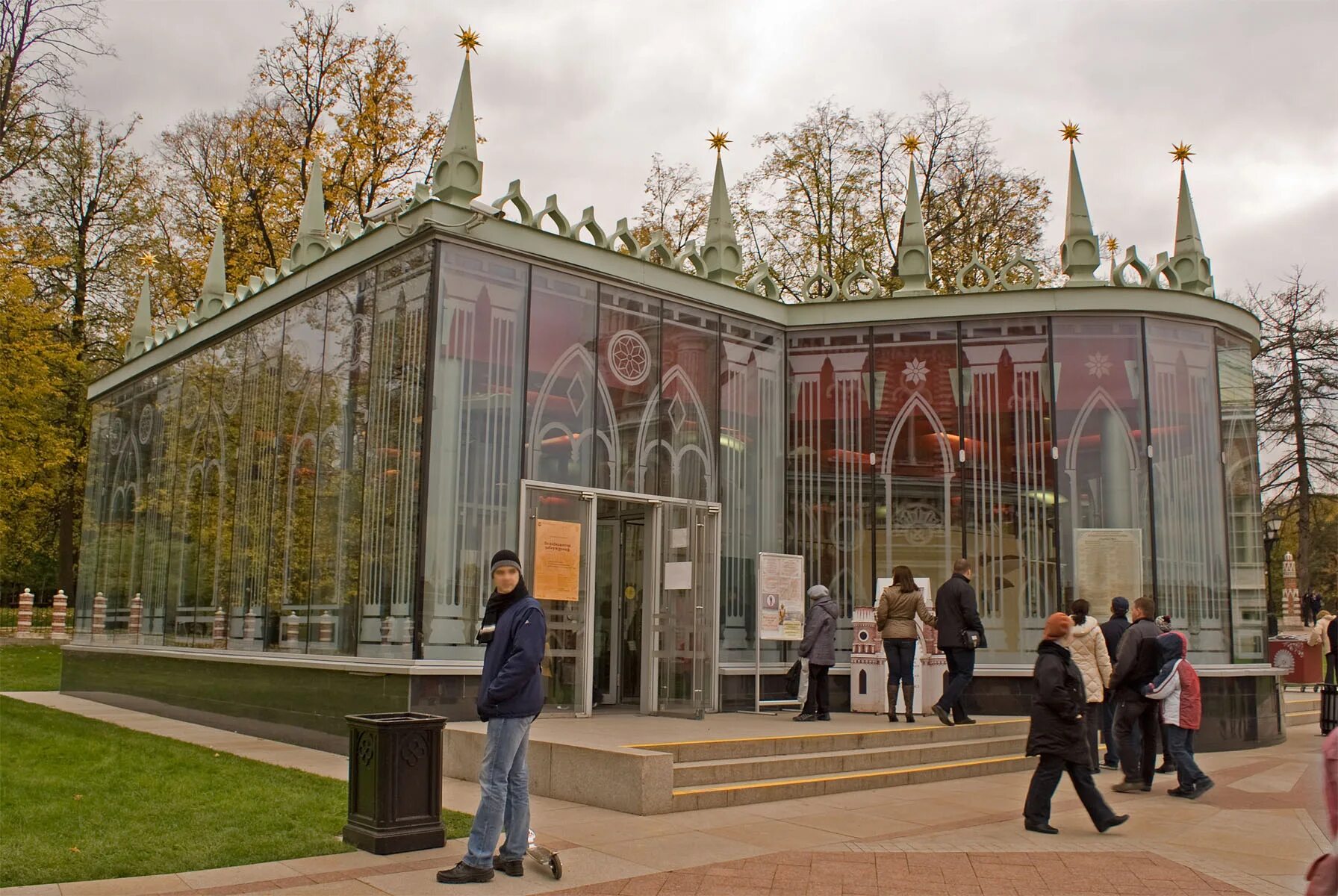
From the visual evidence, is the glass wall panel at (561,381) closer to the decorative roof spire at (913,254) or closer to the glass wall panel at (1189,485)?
the decorative roof spire at (913,254)

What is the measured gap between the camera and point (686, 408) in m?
15.6

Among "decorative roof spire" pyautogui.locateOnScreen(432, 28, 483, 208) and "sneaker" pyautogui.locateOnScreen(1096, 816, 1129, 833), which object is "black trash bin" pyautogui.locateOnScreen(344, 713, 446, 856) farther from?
"decorative roof spire" pyautogui.locateOnScreen(432, 28, 483, 208)

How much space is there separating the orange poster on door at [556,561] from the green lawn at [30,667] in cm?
1601

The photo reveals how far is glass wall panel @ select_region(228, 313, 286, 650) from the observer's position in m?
15.9

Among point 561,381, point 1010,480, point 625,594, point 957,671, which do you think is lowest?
point 957,671

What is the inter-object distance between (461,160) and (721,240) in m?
4.44

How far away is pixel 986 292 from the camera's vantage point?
16344 mm

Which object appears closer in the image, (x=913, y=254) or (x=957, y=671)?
(x=957, y=671)

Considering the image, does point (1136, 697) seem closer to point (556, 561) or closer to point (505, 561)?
point (556, 561)

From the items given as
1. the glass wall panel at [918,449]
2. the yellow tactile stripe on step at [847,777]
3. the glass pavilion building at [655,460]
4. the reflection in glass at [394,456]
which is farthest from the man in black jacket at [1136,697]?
the reflection in glass at [394,456]

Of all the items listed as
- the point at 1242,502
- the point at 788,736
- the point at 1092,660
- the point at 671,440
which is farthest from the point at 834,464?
the point at 788,736

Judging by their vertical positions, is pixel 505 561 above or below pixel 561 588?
above

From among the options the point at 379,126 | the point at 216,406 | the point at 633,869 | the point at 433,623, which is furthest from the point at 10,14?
the point at 633,869

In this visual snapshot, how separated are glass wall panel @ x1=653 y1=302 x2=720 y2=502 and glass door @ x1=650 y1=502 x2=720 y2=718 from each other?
75 cm
